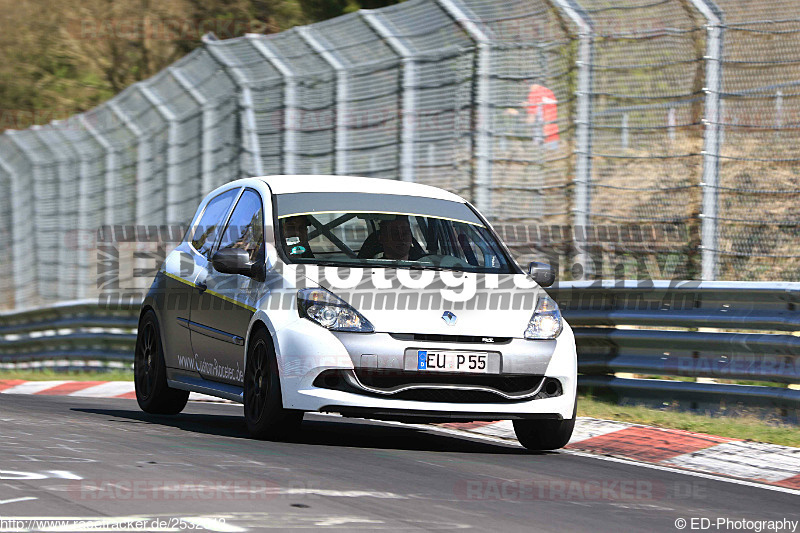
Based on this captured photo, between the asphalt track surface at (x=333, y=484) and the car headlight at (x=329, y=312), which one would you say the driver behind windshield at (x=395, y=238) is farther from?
the asphalt track surface at (x=333, y=484)

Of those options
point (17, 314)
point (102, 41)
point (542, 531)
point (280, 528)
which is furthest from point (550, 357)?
point (102, 41)

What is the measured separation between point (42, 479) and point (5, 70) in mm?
35163

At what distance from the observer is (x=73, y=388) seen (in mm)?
15188

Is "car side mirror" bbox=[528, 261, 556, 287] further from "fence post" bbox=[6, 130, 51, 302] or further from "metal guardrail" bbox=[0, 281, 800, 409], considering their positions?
"fence post" bbox=[6, 130, 51, 302]

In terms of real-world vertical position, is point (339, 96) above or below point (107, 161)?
above

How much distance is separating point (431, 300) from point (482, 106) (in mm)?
5411

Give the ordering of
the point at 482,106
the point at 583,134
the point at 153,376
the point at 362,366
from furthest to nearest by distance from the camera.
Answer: the point at 482,106, the point at 583,134, the point at 153,376, the point at 362,366

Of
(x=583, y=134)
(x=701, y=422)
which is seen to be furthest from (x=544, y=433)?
(x=583, y=134)

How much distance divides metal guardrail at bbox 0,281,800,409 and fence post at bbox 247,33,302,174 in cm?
533

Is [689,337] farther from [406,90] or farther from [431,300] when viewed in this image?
[406,90]

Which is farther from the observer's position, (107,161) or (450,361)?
(107,161)

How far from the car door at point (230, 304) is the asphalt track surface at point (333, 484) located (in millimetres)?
443

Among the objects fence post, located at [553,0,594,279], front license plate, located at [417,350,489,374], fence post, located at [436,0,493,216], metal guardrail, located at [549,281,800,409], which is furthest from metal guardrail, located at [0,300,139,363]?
front license plate, located at [417,350,489,374]

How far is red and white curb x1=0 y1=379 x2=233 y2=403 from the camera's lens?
1443 centimetres
